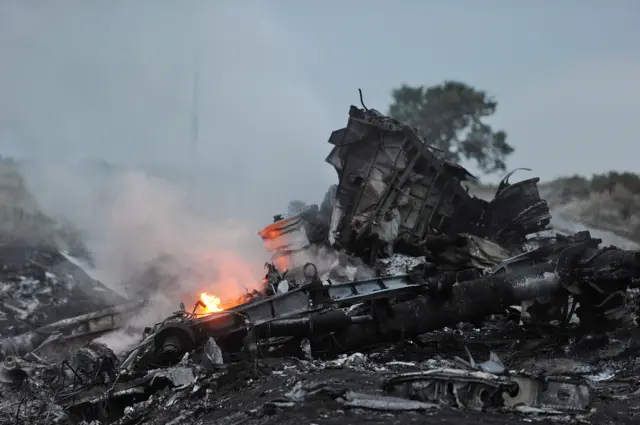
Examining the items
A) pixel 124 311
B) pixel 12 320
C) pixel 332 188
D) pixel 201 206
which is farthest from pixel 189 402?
pixel 201 206

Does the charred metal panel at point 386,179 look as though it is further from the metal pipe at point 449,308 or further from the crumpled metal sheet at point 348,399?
the crumpled metal sheet at point 348,399

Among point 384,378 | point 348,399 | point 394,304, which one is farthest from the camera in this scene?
point 394,304

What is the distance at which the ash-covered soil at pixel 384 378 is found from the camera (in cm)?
436

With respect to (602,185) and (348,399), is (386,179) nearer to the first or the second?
(348,399)

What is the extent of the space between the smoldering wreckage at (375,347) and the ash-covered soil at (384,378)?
24 millimetres

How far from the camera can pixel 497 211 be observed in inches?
539

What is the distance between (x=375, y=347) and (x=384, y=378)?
2.21 metres

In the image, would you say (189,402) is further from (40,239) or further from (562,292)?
(40,239)

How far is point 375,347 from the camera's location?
7.46m

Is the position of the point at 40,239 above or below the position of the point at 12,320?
above

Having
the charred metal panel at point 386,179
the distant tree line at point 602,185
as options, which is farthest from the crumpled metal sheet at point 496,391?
the distant tree line at point 602,185

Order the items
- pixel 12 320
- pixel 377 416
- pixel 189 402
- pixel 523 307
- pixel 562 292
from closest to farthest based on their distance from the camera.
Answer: pixel 377 416 → pixel 189 402 → pixel 562 292 → pixel 523 307 → pixel 12 320

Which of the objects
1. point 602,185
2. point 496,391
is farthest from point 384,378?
point 602,185

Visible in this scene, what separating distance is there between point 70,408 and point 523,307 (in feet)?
20.7
